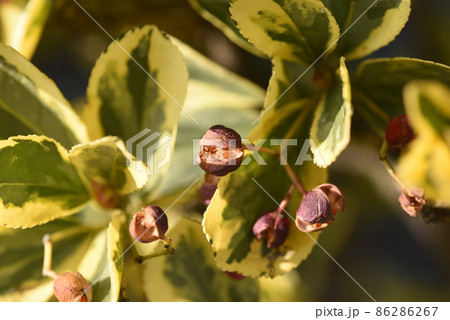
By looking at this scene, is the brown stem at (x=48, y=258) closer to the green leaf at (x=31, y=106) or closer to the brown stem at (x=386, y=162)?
the green leaf at (x=31, y=106)

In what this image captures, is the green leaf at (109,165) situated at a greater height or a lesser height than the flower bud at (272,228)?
greater

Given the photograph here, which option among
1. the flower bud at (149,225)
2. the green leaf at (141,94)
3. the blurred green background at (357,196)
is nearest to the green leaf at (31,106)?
the green leaf at (141,94)

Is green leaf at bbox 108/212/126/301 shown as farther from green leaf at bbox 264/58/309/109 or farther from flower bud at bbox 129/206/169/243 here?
green leaf at bbox 264/58/309/109

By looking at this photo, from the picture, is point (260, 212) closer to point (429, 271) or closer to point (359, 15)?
point (359, 15)

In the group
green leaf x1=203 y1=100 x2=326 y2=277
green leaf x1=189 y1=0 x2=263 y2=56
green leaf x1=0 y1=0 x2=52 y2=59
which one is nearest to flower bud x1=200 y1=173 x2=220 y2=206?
green leaf x1=203 y1=100 x2=326 y2=277

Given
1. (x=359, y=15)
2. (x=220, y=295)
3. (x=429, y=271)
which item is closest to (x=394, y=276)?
(x=429, y=271)

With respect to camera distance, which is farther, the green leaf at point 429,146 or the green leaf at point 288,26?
the green leaf at point 288,26
